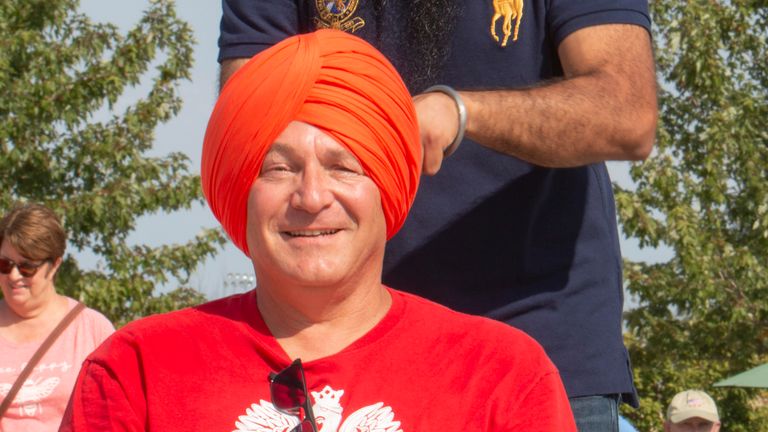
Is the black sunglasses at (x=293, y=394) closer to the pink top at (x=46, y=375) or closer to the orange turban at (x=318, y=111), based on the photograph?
the orange turban at (x=318, y=111)

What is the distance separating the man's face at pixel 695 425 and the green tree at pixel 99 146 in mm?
5781

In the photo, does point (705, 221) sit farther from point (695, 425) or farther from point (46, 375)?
point (46, 375)

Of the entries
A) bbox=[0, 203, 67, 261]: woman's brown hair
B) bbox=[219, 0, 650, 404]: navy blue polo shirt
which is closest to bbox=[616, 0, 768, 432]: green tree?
bbox=[0, 203, 67, 261]: woman's brown hair

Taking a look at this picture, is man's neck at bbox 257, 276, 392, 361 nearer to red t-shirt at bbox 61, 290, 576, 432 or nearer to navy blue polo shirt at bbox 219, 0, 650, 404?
red t-shirt at bbox 61, 290, 576, 432

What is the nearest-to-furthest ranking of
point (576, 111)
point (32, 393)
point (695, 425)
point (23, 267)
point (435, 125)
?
point (435, 125) → point (576, 111) → point (32, 393) → point (23, 267) → point (695, 425)

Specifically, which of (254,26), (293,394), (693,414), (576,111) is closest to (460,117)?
(576,111)

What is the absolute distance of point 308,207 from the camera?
2.33 meters

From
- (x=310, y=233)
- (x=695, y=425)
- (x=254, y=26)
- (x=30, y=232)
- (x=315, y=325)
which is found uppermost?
(x=254, y=26)

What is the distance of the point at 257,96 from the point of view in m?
2.35

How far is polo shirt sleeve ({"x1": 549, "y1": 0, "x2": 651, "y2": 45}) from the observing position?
107 inches

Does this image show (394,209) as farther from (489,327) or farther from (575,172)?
(575,172)

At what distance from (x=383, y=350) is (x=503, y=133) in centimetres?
49

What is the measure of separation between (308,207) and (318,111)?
0.17 m

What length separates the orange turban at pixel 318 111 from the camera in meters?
2.34
